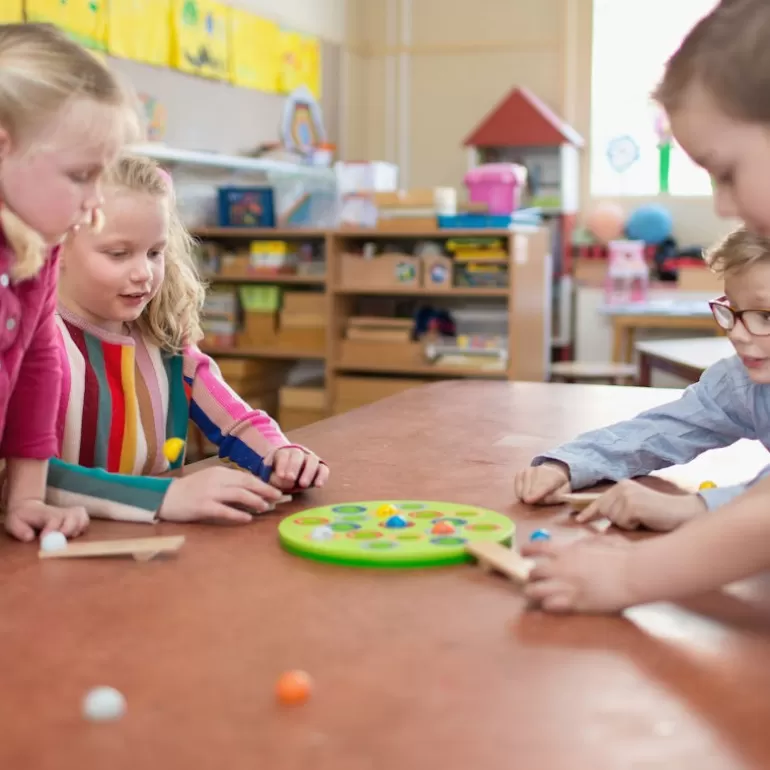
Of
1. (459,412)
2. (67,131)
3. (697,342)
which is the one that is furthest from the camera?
(697,342)

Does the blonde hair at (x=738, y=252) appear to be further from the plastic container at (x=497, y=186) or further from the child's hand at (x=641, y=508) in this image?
the plastic container at (x=497, y=186)

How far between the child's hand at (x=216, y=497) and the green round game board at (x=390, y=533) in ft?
0.17

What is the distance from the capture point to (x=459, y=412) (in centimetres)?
164

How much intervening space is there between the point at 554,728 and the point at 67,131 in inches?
23.5

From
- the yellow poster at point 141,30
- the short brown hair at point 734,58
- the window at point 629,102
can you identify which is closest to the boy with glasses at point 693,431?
the short brown hair at point 734,58

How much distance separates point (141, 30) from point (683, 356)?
112 inches

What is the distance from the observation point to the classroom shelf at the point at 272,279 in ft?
14.6

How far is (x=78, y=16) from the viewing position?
406 cm

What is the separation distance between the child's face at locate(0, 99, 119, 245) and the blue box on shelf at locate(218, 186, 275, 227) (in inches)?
149

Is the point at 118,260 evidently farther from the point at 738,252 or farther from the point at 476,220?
the point at 476,220

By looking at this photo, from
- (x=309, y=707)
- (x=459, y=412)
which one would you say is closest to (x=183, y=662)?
(x=309, y=707)

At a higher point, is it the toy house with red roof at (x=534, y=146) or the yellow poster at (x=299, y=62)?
the yellow poster at (x=299, y=62)

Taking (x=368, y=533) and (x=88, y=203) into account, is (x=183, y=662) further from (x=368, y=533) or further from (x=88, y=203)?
(x=88, y=203)

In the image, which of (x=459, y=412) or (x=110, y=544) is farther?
(x=459, y=412)
